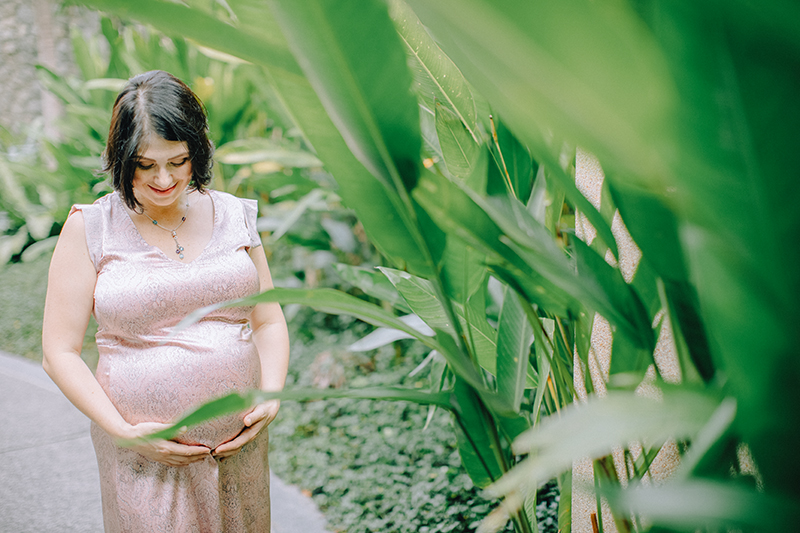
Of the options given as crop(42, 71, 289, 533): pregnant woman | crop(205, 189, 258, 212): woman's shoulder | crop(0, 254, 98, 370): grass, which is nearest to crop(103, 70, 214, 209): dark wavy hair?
crop(42, 71, 289, 533): pregnant woman

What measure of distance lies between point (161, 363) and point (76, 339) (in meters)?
0.18

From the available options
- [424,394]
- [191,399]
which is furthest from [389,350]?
[424,394]

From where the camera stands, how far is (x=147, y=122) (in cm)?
117

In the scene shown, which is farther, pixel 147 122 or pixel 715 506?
pixel 147 122

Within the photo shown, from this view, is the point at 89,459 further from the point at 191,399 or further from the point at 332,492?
the point at 191,399

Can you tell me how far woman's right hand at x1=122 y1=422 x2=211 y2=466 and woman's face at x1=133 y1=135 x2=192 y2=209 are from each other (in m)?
0.46

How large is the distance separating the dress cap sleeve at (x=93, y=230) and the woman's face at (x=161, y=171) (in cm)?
9

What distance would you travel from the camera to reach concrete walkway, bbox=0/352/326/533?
2193 mm

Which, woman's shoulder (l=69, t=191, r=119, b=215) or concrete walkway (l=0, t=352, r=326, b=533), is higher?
woman's shoulder (l=69, t=191, r=119, b=215)

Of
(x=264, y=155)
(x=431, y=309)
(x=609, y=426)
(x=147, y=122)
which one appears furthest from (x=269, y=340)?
(x=264, y=155)

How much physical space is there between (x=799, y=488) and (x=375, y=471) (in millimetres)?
2255

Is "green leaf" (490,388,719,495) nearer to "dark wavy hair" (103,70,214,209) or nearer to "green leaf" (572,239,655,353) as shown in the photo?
"green leaf" (572,239,655,353)

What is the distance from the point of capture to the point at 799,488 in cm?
30

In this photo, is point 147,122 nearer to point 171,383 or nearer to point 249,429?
point 171,383
